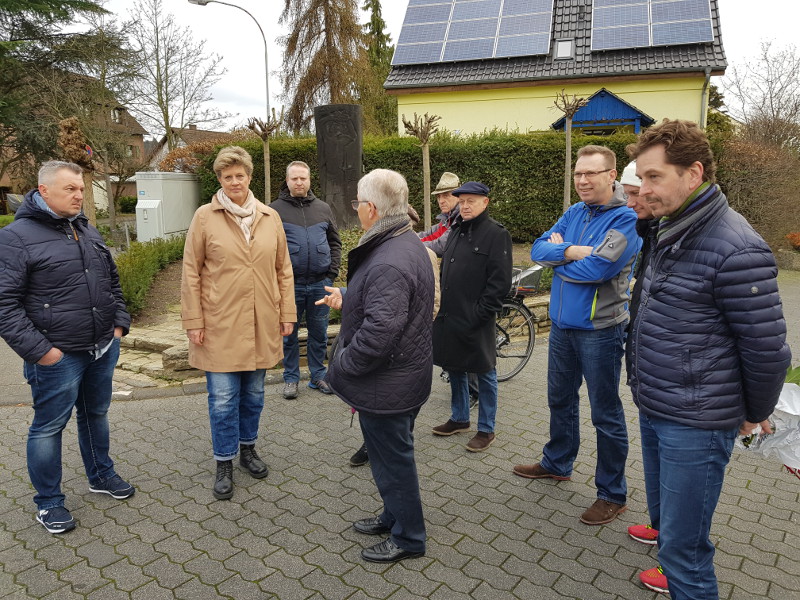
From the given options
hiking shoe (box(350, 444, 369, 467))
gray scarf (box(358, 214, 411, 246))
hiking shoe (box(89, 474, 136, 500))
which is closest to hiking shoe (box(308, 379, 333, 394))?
hiking shoe (box(350, 444, 369, 467))

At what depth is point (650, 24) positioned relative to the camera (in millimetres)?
18250

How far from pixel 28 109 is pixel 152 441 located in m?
25.5

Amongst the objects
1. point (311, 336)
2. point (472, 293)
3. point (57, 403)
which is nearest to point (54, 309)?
point (57, 403)

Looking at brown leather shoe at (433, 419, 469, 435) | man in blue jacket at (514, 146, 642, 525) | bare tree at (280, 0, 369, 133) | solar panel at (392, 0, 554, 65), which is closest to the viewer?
man in blue jacket at (514, 146, 642, 525)

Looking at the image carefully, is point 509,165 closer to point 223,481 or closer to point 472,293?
point 472,293

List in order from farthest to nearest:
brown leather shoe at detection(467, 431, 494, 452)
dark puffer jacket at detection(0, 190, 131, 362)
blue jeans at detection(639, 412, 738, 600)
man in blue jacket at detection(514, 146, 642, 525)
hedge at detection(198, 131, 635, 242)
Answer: hedge at detection(198, 131, 635, 242) < brown leather shoe at detection(467, 431, 494, 452) < man in blue jacket at detection(514, 146, 642, 525) < dark puffer jacket at detection(0, 190, 131, 362) < blue jeans at detection(639, 412, 738, 600)

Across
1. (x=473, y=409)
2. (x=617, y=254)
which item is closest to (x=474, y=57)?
(x=473, y=409)

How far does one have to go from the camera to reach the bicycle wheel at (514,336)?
6.16 meters

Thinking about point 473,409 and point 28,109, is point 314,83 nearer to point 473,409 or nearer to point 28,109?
point 28,109

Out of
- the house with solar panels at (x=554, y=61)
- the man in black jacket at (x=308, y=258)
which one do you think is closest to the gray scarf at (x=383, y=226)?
the man in black jacket at (x=308, y=258)

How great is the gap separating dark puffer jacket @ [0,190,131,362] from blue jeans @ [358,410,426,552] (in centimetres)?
160

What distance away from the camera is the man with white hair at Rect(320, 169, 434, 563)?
2746 mm

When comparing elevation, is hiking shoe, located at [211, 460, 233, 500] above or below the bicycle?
below

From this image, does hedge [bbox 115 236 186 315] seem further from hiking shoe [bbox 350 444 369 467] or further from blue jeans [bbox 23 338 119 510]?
hiking shoe [bbox 350 444 369 467]
